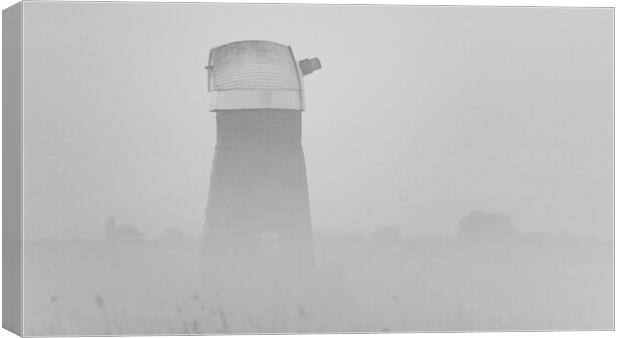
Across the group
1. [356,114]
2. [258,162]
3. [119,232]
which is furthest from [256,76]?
[119,232]

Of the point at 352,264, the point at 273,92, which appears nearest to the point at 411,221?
the point at 352,264

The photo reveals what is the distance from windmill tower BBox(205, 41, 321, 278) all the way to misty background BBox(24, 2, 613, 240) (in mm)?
103

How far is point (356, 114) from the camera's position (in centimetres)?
1439

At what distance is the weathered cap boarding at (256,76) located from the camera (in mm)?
14320

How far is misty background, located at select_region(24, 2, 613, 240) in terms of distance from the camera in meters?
14.0

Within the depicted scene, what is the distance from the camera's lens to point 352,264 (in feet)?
47.2

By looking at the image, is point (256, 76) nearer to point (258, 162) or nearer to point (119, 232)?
point (258, 162)

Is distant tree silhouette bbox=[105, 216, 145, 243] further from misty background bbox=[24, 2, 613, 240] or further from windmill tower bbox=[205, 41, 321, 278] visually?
windmill tower bbox=[205, 41, 321, 278]

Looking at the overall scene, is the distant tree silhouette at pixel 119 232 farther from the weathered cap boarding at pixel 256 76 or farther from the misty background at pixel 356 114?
the weathered cap boarding at pixel 256 76

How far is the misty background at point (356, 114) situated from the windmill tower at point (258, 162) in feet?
0.34

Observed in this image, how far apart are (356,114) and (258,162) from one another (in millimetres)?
900

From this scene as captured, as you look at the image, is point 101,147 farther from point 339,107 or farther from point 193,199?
point 339,107

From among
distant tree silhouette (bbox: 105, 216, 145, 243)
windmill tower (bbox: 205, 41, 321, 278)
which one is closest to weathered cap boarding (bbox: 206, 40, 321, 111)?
windmill tower (bbox: 205, 41, 321, 278)

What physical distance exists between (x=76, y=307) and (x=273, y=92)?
93.8 inches
